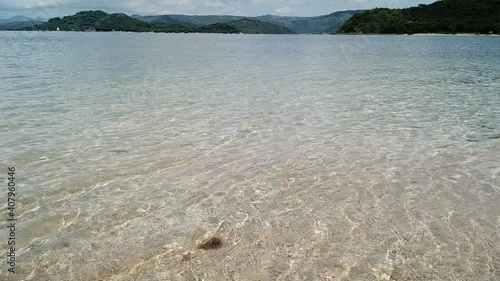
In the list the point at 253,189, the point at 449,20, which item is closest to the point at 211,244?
the point at 253,189

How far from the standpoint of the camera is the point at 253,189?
26.0ft

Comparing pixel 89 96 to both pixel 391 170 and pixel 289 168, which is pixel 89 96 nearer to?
pixel 289 168

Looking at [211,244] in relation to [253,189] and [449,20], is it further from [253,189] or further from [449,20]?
[449,20]

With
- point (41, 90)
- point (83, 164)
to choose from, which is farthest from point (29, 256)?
point (41, 90)

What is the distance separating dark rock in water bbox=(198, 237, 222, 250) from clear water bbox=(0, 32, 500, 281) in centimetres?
11

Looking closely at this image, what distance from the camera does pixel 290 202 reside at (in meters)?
7.31

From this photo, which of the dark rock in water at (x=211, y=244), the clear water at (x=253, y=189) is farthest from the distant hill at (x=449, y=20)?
the dark rock in water at (x=211, y=244)

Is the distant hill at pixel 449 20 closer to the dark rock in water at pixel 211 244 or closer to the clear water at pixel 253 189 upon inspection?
the clear water at pixel 253 189

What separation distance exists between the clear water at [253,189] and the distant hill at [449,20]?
163m

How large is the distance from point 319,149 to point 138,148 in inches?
178

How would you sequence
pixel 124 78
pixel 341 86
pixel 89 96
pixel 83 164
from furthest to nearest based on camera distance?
pixel 124 78 → pixel 341 86 → pixel 89 96 → pixel 83 164

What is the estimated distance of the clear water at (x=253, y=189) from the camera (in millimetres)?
5391

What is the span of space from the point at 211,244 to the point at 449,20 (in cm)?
18712

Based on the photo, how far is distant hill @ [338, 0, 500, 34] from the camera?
515ft
